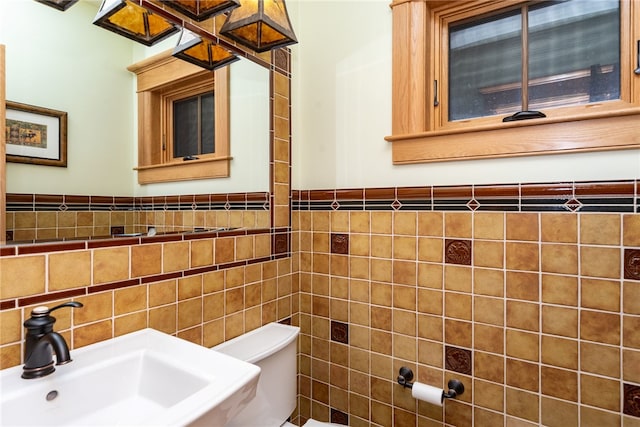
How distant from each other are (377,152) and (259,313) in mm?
879

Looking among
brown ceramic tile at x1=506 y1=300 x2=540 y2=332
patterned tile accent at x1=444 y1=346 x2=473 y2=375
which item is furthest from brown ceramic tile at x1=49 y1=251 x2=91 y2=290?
brown ceramic tile at x1=506 y1=300 x2=540 y2=332

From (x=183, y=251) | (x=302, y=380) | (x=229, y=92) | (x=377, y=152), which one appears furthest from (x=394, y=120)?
(x=302, y=380)

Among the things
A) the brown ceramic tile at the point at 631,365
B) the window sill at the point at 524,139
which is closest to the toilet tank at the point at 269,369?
the window sill at the point at 524,139

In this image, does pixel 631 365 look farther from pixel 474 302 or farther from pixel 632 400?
pixel 474 302

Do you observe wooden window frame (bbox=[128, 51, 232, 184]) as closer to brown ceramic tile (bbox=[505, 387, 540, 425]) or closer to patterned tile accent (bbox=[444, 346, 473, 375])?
patterned tile accent (bbox=[444, 346, 473, 375])

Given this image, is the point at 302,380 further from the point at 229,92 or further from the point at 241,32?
the point at 241,32

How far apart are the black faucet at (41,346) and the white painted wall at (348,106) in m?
1.14

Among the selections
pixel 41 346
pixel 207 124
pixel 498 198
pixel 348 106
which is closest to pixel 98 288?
pixel 41 346

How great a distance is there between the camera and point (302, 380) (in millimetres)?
1717

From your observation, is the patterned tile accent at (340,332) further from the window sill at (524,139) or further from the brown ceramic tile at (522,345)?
the window sill at (524,139)

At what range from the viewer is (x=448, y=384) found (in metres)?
1.33

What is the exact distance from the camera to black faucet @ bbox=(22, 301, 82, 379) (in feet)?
2.43

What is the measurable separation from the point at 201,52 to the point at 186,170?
0.45 meters

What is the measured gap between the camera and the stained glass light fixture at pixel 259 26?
126cm
